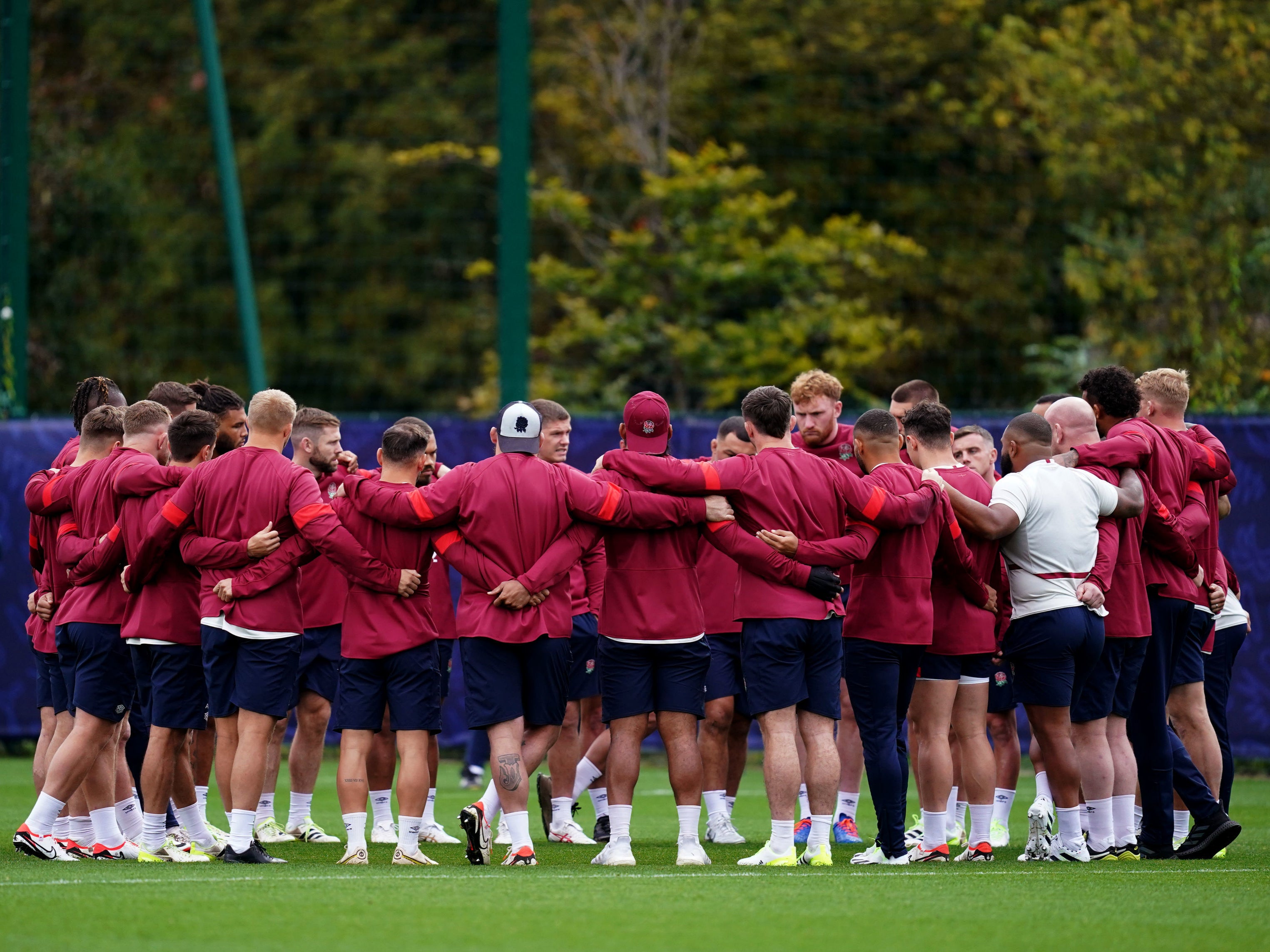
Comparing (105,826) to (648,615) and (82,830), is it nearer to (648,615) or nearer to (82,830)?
(82,830)

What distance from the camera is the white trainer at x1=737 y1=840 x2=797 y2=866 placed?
7918 millimetres

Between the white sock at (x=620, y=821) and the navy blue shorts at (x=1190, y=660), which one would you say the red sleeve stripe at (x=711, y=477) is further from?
the navy blue shorts at (x=1190, y=660)

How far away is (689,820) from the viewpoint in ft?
26.1

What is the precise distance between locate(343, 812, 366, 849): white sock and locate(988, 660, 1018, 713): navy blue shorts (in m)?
3.34

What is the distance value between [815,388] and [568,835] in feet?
9.20

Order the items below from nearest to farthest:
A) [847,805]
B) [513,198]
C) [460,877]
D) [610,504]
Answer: [460,877] → [610,504] → [847,805] → [513,198]

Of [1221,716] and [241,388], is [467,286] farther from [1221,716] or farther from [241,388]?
[1221,716]

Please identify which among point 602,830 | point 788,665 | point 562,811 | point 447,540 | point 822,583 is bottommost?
point 602,830

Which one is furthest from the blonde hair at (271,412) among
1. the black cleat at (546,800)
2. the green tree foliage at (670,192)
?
the green tree foliage at (670,192)

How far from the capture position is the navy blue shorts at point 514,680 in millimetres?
7891

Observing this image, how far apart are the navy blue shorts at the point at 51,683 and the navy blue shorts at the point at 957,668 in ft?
14.0

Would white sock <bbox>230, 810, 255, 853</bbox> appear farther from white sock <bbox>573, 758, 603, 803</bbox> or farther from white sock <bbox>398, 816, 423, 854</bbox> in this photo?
white sock <bbox>573, 758, 603, 803</bbox>

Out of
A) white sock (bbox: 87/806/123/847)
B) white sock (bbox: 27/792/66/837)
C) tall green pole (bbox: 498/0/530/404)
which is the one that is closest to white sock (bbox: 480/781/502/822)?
white sock (bbox: 87/806/123/847)

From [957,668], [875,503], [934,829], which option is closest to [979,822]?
[934,829]
